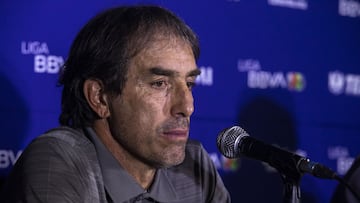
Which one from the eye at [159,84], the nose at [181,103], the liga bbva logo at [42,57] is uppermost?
the liga bbva logo at [42,57]

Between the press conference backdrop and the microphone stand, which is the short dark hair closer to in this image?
the press conference backdrop

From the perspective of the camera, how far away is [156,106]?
144cm

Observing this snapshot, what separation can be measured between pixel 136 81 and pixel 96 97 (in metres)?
0.11

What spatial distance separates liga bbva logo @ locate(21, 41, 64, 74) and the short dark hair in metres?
0.20

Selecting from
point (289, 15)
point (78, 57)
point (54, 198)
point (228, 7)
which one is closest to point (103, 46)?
point (78, 57)

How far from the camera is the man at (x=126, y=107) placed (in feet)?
4.68

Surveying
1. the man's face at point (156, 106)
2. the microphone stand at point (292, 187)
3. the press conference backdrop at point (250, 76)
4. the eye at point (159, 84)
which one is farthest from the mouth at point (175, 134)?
the press conference backdrop at point (250, 76)

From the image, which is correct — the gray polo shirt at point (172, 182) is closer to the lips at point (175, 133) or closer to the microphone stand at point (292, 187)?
the lips at point (175, 133)

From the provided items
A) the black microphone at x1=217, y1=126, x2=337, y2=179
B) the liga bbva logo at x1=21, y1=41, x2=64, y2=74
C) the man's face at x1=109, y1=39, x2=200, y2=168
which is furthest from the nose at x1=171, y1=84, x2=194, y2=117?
the liga bbva logo at x1=21, y1=41, x2=64, y2=74

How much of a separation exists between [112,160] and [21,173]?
0.79ft

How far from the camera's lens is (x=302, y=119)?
7.89ft

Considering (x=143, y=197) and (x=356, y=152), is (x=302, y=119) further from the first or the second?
(x=143, y=197)

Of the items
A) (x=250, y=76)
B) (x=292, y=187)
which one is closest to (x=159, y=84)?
(x=292, y=187)

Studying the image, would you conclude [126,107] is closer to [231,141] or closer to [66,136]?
[66,136]
